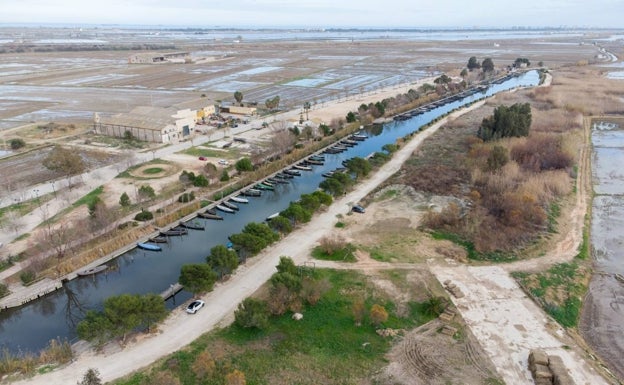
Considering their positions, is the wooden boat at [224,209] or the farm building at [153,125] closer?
the wooden boat at [224,209]

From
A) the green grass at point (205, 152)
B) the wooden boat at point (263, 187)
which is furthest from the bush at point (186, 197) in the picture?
the green grass at point (205, 152)

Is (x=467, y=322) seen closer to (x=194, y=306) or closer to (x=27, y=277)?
(x=194, y=306)

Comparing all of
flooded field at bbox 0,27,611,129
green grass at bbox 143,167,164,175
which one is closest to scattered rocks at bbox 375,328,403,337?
green grass at bbox 143,167,164,175

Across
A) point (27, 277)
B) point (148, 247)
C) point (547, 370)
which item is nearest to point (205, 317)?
point (148, 247)

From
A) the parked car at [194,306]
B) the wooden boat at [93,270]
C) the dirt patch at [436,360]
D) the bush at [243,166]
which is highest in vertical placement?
the bush at [243,166]

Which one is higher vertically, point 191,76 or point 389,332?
point 191,76

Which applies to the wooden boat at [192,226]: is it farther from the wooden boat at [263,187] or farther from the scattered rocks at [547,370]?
the scattered rocks at [547,370]
